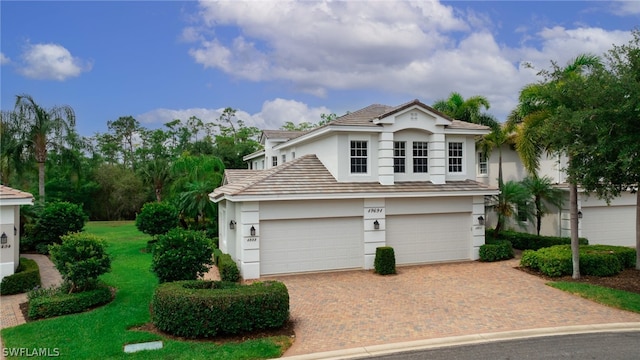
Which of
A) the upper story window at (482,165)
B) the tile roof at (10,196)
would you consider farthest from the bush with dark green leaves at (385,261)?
the upper story window at (482,165)

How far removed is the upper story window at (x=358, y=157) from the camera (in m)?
18.0

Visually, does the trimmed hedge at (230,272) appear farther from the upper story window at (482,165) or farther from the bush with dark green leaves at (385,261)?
the upper story window at (482,165)

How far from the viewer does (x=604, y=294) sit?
13211 mm

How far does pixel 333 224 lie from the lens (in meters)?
17.2

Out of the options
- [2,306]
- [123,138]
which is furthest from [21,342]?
[123,138]

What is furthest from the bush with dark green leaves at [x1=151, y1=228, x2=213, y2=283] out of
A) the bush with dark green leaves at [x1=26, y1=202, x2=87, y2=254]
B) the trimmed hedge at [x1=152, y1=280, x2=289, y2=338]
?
the bush with dark green leaves at [x1=26, y1=202, x2=87, y2=254]

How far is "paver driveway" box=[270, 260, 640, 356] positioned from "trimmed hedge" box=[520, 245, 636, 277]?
739 millimetres

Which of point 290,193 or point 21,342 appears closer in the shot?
point 21,342

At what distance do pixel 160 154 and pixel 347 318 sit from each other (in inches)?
1942

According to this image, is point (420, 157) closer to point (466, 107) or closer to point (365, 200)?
point (365, 200)

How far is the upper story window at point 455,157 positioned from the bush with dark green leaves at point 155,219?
51.1 ft

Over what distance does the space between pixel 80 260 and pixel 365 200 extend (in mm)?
10039

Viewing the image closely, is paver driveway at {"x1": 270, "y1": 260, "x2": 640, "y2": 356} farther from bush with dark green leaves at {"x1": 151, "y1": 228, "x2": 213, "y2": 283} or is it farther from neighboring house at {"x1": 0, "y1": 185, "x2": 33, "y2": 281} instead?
neighboring house at {"x1": 0, "y1": 185, "x2": 33, "y2": 281}

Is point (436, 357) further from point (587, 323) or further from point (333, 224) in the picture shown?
point (333, 224)
